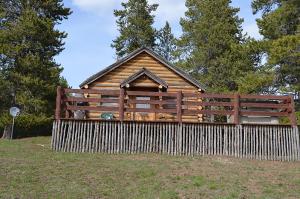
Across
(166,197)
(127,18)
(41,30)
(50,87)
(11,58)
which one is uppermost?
(127,18)

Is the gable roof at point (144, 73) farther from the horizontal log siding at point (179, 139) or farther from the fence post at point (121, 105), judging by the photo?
the horizontal log siding at point (179, 139)

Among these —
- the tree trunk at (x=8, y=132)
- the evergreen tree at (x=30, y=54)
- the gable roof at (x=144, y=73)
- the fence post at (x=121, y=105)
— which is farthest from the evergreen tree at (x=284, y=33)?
the tree trunk at (x=8, y=132)

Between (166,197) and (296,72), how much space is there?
20.3 meters

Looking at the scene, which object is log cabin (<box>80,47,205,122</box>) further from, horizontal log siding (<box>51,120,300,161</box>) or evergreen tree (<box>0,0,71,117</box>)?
evergreen tree (<box>0,0,71,117</box>)

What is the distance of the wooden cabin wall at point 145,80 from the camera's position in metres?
23.0

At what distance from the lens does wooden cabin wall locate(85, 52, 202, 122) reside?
75.5ft

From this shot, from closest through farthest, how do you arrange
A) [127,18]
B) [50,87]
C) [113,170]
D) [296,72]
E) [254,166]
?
[113,170]
[254,166]
[296,72]
[50,87]
[127,18]

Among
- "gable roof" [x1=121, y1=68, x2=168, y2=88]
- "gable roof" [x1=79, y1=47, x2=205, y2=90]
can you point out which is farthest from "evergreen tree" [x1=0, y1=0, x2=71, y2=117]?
"gable roof" [x1=121, y1=68, x2=168, y2=88]

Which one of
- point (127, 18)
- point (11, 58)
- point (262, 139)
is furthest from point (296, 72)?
point (127, 18)

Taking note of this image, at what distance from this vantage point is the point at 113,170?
12.6m

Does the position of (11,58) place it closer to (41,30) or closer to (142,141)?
(41,30)

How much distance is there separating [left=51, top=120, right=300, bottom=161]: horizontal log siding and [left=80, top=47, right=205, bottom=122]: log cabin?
5435 millimetres

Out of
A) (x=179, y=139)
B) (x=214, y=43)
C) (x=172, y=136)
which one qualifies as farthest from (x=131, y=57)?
(x=214, y=43)

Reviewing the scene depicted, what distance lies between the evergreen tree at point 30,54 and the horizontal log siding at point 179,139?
1457 cm
